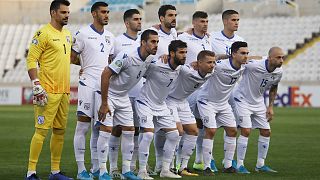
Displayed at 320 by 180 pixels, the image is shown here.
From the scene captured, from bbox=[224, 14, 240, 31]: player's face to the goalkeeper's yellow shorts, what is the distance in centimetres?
→ 349

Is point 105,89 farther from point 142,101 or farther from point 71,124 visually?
point 71,124

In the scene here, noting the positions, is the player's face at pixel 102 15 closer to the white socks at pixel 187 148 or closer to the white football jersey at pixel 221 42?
the white socks at pixel 187 148

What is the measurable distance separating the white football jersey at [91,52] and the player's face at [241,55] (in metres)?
2.29

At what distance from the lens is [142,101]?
1270cm

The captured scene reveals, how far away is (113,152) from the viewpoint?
12.8 m

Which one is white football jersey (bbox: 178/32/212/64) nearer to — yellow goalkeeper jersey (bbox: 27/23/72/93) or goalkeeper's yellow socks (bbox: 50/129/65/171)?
yellow goalkeeper jersey (bbox: 27/23/72/93)

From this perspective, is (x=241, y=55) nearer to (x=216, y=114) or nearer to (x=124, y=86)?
(x=216, y=114)

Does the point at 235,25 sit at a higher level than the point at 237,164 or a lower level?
higher

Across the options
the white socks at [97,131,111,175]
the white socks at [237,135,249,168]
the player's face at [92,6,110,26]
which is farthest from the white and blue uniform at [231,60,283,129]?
the white socks at [97,131,111,175]

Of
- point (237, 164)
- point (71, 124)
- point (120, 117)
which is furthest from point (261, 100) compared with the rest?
point (71, 124)

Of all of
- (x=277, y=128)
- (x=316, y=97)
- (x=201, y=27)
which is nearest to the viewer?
(x=201, y=27)

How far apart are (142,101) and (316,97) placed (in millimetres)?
28731

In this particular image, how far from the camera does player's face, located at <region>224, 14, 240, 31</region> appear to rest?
14.0 meters

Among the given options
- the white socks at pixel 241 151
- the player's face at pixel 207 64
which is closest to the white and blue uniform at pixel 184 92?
the player's face at pixel 207 64
